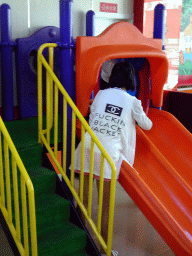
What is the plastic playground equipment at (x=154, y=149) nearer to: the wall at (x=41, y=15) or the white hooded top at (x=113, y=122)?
the white hooded top at (x=113, y=122)

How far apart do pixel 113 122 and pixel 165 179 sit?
34.3 inches

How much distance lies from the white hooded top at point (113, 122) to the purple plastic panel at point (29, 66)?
133 centimetres

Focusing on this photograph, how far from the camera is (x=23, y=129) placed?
3125mm

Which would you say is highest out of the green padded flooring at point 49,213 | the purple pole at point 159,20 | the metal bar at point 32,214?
the purple pole at point 159,20

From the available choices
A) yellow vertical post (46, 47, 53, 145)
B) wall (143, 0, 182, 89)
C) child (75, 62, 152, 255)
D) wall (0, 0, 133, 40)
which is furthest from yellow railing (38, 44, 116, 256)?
wall (143, 0, 182, 89)

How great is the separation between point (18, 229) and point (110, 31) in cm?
190

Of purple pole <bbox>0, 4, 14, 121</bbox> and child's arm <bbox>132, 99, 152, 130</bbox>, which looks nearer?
child's arm <bbox>132, 99, 152, 130</bbox>

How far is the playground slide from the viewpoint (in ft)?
7.27

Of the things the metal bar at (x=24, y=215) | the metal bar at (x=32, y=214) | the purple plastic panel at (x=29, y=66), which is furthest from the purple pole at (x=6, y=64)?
the metal bar at (x=32, y=214)

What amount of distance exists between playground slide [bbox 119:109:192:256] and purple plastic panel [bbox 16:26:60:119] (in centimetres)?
133

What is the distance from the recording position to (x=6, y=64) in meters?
3.32

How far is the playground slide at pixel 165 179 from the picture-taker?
2217 millimetres

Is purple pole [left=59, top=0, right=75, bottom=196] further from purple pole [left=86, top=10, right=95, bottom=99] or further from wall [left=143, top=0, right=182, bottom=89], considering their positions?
wall [left=143, top=0, right=182, bottom=89]

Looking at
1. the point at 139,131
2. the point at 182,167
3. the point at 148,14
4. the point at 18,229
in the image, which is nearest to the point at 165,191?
the point at 182,167
